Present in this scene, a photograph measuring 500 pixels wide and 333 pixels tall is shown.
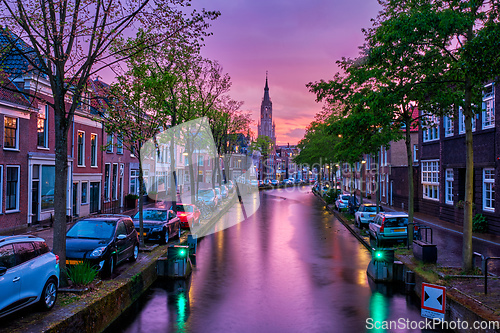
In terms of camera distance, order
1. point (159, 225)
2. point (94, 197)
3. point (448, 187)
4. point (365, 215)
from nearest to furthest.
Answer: point (159, 225) → point (365, 215) → point (448, 187) → point (94, 197)

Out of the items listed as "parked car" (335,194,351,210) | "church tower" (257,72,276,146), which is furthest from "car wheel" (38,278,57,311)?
"church tower" (257,72,276,146)

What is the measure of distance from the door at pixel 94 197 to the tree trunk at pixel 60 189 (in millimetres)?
20569

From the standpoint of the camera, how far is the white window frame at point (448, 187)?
85.8 ft

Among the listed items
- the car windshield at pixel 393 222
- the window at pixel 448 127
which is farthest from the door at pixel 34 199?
the window at pixel 448 127

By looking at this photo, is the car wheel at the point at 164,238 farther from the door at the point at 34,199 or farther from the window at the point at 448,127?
the window at the point at 448,127

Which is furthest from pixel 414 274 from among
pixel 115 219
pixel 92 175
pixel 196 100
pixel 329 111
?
pixel 329 111

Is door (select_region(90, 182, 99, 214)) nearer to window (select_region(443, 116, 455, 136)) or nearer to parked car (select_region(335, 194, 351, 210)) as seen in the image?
parked car (select_region(335, 194, 351, 210))

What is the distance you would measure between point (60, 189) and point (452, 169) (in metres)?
24.2

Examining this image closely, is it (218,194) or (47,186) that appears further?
(218,194)

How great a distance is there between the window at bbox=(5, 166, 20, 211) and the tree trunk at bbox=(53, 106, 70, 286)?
12745mm

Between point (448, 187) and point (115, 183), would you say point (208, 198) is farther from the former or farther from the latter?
point (448, 187)

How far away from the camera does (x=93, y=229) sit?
11.8m

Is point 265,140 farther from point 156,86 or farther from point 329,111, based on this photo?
point 156,86

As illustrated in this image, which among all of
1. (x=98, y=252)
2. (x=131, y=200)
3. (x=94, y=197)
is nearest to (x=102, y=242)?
(x=98, y=252)
